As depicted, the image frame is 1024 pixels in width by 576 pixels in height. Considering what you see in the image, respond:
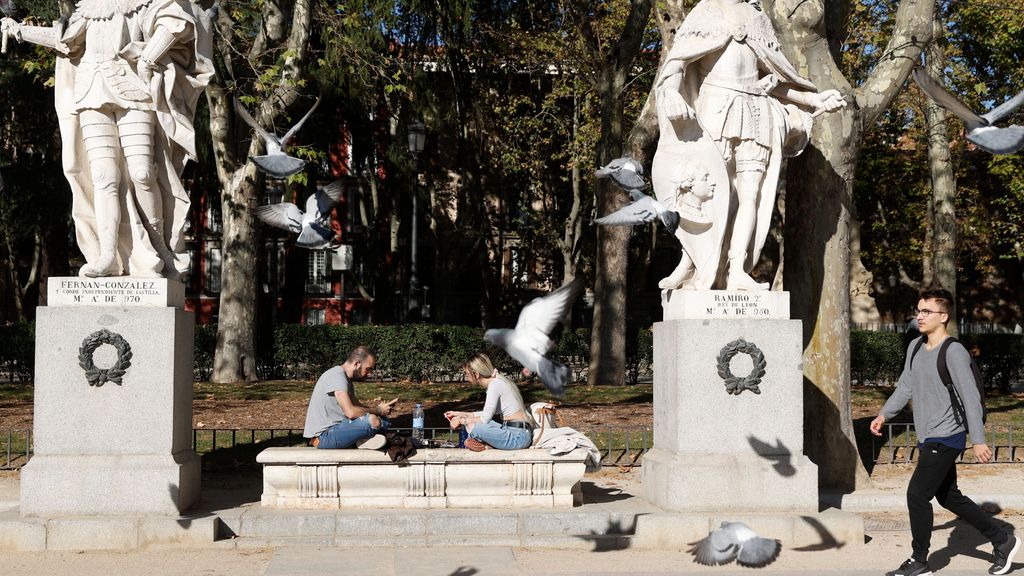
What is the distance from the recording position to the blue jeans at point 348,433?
8812 mm

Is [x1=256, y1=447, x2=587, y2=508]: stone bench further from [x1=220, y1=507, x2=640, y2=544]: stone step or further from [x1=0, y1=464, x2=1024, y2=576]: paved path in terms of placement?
[x1=0, y1=464, x2=1024, y2=576]: paved path

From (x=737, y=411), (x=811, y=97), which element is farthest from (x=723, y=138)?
(x=737, y=411)

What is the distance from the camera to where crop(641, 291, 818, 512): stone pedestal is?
28.1 ft

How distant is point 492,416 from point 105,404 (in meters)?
3.11

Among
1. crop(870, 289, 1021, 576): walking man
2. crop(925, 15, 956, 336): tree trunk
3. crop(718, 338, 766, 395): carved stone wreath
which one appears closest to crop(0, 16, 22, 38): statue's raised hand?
crop(718, 338, 766, 395): carved stone wreath

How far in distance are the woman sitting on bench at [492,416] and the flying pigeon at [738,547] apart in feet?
7.08

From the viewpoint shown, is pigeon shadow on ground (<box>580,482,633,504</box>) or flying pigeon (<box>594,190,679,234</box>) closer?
flying pigeon (<box>594,190,679,234</box>)

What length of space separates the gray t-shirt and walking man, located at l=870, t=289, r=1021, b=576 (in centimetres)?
425

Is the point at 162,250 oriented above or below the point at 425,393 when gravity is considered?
above

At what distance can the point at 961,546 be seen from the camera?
8.52 m

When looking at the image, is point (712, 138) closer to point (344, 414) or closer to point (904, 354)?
point (344, 414)

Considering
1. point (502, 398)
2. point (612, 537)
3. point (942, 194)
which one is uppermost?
point (942, 194)

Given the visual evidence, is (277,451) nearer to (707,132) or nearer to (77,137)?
(77,137)

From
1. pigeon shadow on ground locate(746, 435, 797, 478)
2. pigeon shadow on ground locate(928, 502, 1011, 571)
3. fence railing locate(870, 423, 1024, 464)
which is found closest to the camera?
pigeon shadow on ground locate(928, 502, 1011, 571)
